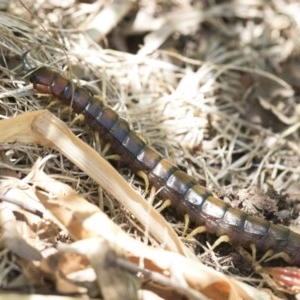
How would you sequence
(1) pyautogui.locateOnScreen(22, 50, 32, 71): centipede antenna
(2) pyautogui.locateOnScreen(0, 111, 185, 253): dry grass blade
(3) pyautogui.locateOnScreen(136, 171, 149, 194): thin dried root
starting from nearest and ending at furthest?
(2) pyautogui.locateOnScreen(0, 111, 185, 253): dry grass blade, (3) pyautogui.locateOnScreen(136, 171, 149, 194): thin dried root, (1) pyautogui.locateOnScreen(22, 50, 32, 71): centipede antenna

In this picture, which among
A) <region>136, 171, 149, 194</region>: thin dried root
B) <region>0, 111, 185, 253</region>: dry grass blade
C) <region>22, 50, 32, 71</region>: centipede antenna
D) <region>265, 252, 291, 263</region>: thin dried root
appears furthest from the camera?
<region>22, 50, 32, 71</region>: centipede antenna

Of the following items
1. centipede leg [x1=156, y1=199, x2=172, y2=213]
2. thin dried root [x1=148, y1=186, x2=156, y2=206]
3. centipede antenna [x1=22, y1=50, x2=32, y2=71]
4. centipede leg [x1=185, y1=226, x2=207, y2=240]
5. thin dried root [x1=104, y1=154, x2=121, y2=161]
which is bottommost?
centipede leg [x1=185, y1=226, x2=207, y2=240]

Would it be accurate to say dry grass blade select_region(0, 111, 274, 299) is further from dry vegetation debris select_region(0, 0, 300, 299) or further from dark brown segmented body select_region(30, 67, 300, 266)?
dark brown segmented body select_region(30, 67, 300, 266)

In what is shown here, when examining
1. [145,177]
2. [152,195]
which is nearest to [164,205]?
[152,195]

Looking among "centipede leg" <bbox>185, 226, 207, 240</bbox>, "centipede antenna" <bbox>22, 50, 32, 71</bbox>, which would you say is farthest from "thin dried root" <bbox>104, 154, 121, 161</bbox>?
"centipede antenna" <bbox>22, 50, 32, 71</bbox>

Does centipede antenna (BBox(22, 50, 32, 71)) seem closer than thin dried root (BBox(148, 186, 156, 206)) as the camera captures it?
No

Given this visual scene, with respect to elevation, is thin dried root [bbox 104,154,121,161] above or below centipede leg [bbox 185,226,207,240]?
above

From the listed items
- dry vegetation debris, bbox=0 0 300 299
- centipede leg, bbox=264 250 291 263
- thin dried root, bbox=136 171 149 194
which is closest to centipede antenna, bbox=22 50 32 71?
dry vegetation debris, bbox=0 0 300 299
